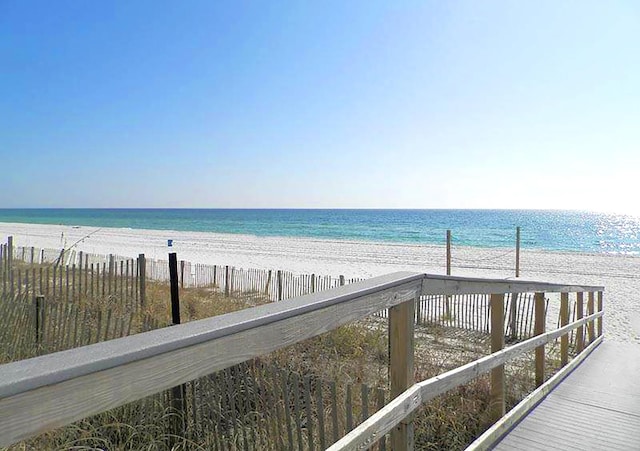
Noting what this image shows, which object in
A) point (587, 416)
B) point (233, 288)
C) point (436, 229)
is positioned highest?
point (587, 416)

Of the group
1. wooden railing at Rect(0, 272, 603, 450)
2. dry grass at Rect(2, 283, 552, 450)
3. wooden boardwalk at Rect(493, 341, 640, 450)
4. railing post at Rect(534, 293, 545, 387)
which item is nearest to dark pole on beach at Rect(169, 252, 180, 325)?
dry grass at Rect(2, 283, 552, 450)

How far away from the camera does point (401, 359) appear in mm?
1735

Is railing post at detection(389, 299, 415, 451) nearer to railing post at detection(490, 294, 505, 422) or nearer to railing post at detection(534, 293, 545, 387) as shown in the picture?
railing post at detection(490, 294, 505, 422)

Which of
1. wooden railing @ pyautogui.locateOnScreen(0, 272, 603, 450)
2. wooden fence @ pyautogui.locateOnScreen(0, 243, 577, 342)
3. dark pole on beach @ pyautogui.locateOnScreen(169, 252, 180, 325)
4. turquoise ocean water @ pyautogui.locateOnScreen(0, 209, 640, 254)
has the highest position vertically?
wooden railing @ pyautogui.locateOnScreen(0, 272, 603, 450)

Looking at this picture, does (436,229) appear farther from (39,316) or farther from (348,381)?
(348,381)

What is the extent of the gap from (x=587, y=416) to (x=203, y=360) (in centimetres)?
345

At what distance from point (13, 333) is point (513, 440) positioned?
530 centimetres

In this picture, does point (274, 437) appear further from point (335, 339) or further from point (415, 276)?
point (335, 339)

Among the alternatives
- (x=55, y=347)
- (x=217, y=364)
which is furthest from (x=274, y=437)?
(x=55, y=347)

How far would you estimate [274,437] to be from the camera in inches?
88.5

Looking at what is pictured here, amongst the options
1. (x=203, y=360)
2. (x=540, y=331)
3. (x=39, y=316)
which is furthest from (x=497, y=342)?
(x=39, y=316)

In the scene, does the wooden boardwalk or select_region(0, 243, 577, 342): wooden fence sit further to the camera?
select_region(0, 243, 577, 342): wooden fence

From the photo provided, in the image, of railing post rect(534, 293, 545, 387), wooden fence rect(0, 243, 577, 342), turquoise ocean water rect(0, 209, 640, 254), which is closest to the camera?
railing post rect(534, 293, 545, 387)

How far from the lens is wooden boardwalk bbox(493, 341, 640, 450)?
2.69 metres
